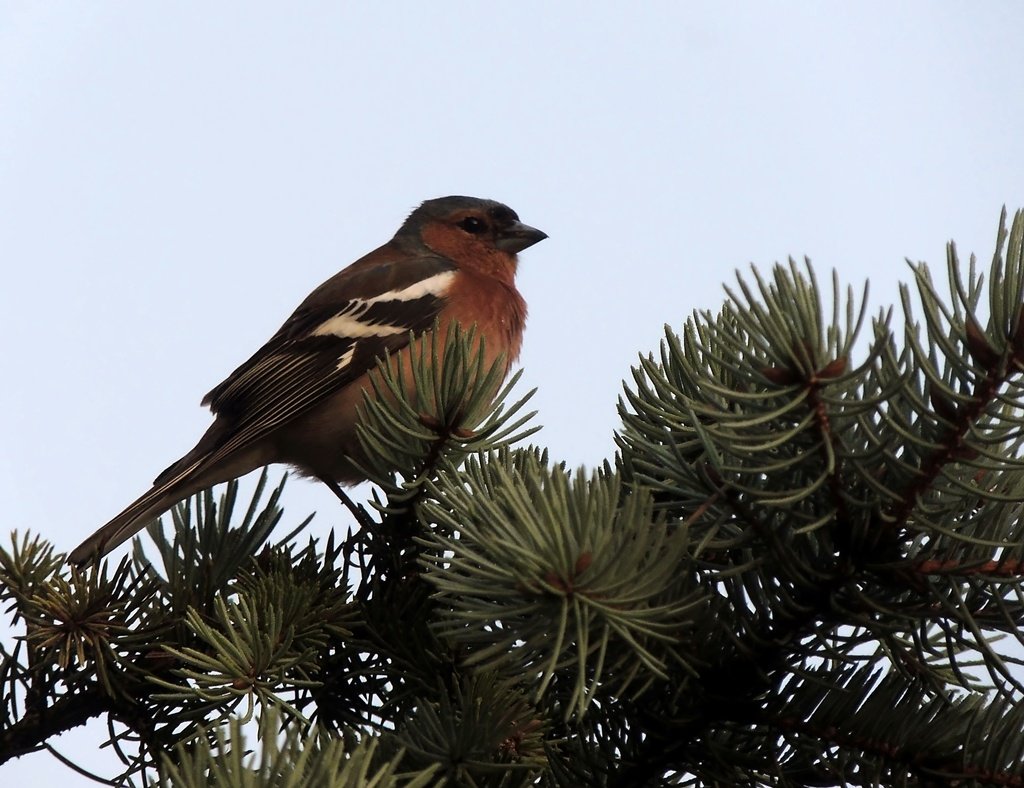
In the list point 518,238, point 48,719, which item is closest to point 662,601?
point 48,719

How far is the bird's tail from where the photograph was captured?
3.56 metres

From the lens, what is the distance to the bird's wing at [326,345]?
5211 mm

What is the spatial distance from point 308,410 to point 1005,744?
12.4ft

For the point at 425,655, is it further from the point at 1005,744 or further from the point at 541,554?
the point at 1005,744

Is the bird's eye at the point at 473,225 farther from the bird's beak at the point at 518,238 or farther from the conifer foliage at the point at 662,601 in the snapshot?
the conifer foliage at the point at 662,601

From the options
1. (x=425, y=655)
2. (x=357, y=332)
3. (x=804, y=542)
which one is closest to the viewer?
(x=804, y=542)

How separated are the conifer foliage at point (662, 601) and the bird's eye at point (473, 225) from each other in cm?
424

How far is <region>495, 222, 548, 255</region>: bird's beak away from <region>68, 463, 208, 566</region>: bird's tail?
241 cm

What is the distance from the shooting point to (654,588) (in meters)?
1.82

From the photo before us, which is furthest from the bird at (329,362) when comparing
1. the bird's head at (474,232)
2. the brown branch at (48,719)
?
the brown branch at (48,719)

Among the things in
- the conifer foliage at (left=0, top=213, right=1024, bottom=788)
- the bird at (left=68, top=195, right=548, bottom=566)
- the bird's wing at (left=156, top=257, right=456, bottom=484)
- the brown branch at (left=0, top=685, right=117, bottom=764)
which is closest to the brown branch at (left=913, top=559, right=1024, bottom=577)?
the conifer foliage at (left=0, top=213, right=1024, bottom=788)

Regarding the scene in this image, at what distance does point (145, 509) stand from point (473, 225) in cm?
318

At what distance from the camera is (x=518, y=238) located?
671cm

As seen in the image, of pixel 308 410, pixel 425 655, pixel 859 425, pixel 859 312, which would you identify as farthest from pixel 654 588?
pixel 308 410
